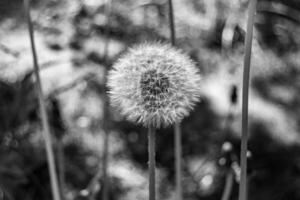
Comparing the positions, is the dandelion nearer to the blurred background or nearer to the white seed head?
the white seed head

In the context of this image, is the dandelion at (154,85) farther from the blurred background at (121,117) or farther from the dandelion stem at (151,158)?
the blurred background at (121,117)

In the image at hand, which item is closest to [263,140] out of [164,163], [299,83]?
[299,83]

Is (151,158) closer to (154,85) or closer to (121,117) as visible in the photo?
(154,85)

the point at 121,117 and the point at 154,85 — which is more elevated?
the point at 154,85

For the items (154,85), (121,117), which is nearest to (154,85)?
(154,85)

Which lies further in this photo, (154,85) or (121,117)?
(121,117)

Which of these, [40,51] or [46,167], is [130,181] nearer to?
[46,167]

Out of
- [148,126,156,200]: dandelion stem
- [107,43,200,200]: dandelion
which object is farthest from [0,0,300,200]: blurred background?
[148,126,156,200]: dandelion stem
